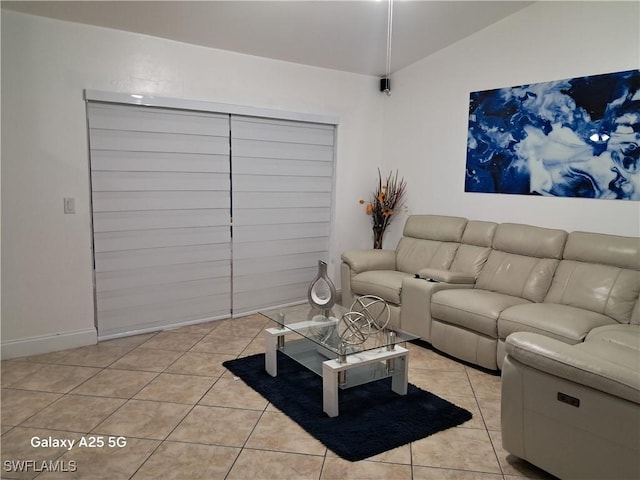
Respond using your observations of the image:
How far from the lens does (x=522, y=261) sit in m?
3.62

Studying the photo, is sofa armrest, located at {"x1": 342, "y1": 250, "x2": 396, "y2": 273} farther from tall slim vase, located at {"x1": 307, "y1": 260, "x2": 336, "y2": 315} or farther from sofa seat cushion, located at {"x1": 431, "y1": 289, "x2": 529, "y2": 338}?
tall slim vase, located at {"x1": 307, "y1": 260, "x2": 336, "y2": 315}

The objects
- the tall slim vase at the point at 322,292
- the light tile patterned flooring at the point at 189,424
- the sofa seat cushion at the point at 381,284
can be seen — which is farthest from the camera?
the sofa seat cushion at the point at 381,284

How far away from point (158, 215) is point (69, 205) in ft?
2.23

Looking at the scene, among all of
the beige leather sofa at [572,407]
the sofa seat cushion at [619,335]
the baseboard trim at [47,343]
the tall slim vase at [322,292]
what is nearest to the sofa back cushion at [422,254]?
the tall slim vase at [322,292]

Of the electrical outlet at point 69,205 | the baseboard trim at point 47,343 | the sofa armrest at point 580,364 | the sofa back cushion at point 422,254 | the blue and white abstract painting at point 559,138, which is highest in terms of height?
the blue and white abstract painting at point 559,138

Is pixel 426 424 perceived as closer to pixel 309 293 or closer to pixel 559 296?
pixel 309 293

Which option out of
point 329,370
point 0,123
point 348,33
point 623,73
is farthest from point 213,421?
point 623,73

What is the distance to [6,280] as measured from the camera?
325 centimetres

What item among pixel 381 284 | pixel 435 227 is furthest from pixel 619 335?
pixel 435 227

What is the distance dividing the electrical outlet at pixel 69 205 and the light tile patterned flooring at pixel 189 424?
1076mm

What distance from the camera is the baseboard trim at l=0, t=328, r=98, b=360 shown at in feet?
10.9

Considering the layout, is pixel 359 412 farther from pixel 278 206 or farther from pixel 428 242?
pixel 278 206

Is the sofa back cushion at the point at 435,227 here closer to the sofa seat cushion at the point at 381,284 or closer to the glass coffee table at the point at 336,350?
the sofa seat cushion at the point at 381,284

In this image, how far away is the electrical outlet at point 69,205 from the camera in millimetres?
3414
